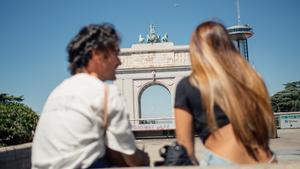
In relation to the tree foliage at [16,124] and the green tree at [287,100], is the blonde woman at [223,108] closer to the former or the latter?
the tree foliage at [16,124]

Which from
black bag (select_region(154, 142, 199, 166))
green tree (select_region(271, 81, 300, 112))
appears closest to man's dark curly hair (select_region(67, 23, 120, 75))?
black bag (select_region(154, 142, 199, 166))

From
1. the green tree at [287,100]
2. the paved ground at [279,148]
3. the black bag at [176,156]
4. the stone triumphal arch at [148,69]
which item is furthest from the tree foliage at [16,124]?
the green tree at [287,100]

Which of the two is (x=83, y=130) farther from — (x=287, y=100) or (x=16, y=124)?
(x=287, y=100)

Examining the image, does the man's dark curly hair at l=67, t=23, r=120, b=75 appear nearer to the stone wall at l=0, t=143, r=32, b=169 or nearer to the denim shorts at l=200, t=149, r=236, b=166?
the denim shorts at l=200, t=149, r=236, b=166

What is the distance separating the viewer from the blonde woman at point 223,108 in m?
1.99

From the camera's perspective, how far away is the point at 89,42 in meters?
2.15

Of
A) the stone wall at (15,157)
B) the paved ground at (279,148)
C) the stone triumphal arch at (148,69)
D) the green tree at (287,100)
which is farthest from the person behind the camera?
the green tree at (287,100)

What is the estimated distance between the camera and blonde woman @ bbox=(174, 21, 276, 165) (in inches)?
78.4

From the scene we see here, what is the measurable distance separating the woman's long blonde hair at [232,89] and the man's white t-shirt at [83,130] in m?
0.47

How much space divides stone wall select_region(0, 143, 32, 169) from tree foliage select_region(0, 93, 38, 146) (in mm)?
844

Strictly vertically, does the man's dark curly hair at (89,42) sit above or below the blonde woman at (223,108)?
above

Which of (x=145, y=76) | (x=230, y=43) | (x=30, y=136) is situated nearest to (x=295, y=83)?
(x=145, y=76)

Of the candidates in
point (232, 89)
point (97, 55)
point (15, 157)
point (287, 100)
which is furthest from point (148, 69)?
point (232, 89)

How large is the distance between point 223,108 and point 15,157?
19.3ft
